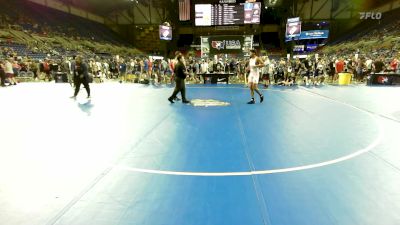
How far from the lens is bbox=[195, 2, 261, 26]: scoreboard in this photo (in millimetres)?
26641

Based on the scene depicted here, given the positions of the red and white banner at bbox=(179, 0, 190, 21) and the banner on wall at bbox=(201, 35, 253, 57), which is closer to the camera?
the banner on wall at bbox=(201, 35, 253, 57)

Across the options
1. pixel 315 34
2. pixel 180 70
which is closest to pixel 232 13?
pixel 180 70

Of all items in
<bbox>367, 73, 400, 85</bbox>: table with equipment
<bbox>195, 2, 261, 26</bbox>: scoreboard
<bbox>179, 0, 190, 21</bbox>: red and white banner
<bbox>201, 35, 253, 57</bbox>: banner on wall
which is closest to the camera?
<bbox>367, 73, 400, 85</bbox>: table with equipment

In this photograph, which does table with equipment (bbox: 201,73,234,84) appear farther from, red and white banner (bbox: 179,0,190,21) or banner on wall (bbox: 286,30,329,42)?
banner on wall (bbox: 286,30,329,42)

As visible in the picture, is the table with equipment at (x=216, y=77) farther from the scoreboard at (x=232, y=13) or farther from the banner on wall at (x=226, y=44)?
the scoreboard at (x=232, y=13)

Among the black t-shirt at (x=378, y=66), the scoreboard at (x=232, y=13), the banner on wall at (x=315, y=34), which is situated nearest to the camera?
the black t-shirt at (x=378, y=66)

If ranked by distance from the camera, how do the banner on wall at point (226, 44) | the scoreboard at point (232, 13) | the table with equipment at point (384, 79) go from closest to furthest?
the table with equipment at point (384, 79) → the banner on wall at point (226, 44) → the scoreboard at point (232, 13)

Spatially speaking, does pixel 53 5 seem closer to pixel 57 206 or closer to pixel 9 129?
pixel 9 129

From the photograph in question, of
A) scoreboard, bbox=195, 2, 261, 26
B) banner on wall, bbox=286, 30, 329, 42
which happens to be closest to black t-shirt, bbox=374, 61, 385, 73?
scoreboard, bbox=195, 2, 261, 26

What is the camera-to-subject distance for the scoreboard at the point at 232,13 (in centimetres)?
2664

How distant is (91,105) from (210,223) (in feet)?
29.1

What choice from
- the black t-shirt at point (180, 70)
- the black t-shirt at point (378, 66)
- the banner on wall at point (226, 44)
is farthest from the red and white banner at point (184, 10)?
the black t-shirt at point (180, 70)

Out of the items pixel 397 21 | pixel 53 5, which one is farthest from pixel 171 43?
pixel 397 21

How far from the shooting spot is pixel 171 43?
49.8 metres
